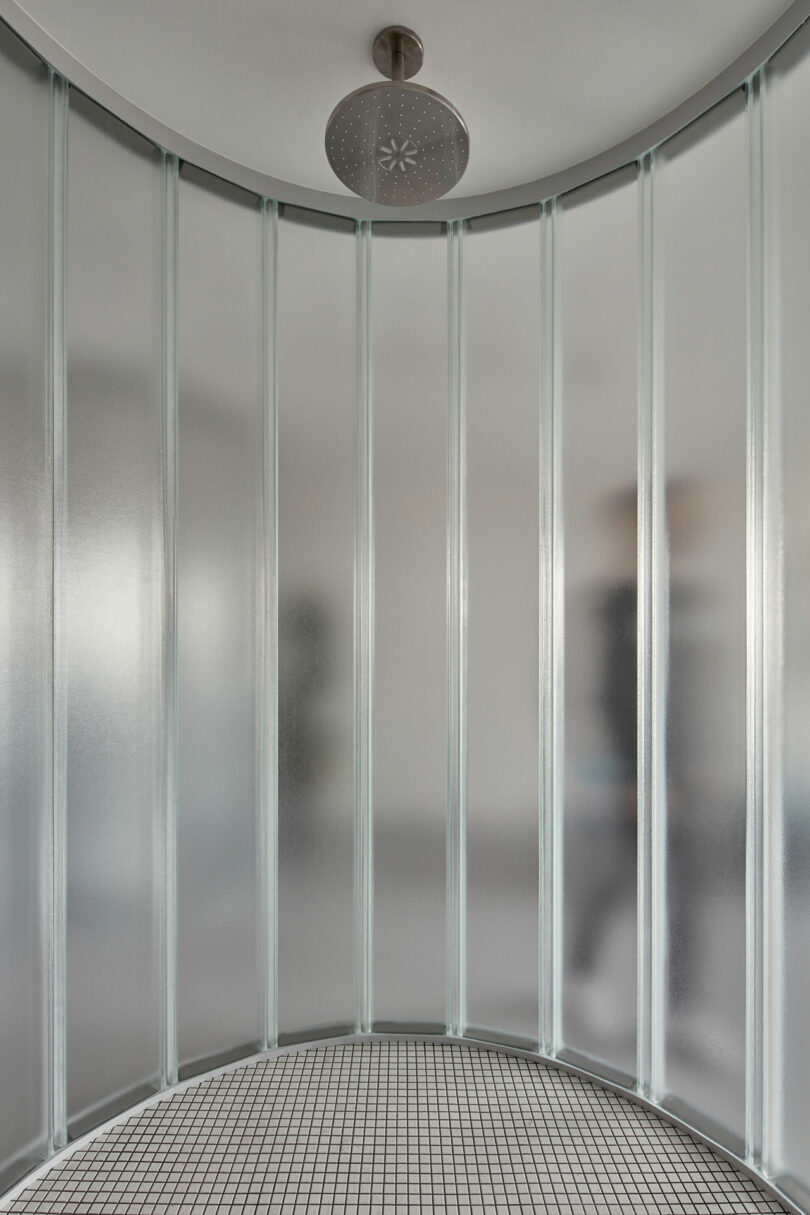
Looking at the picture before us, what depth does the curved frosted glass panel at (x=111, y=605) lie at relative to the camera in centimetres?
159

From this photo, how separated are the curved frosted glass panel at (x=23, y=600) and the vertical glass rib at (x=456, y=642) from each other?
0.93 metres

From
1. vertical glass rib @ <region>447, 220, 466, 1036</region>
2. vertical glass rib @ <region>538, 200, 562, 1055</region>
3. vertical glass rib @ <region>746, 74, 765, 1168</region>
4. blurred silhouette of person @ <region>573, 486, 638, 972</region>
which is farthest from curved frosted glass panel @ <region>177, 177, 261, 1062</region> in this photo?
vertical glass rib @ <region>746, 74, 765, 1168</region>

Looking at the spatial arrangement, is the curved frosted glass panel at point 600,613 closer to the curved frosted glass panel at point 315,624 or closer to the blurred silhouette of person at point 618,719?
the blurred silhouette of person at point 618,719

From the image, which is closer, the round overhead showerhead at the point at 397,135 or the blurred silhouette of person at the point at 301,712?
the round overhead showerhead at the point at 397,135

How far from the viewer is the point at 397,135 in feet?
4.94

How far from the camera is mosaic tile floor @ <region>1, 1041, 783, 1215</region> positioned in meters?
1.44

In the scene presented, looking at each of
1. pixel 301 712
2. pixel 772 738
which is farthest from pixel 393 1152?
pixel 772 738

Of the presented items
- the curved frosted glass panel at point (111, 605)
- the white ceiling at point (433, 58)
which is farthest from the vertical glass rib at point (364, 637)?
the curved frosted glass panel at point (111, 605)

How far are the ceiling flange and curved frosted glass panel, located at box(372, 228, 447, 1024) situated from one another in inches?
22.0

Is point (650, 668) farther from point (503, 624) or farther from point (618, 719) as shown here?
point (503, 624)

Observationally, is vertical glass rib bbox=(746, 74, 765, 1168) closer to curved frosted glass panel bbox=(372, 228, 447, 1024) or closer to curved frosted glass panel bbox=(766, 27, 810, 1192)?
curved frosted glass panel bbox=(766, 27, 810, 1192)

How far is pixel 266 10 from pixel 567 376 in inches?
36.4

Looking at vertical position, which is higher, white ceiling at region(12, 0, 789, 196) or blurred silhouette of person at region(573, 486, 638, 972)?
white ceiling at region(12, 0, 789, 196)

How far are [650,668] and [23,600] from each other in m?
1.22
